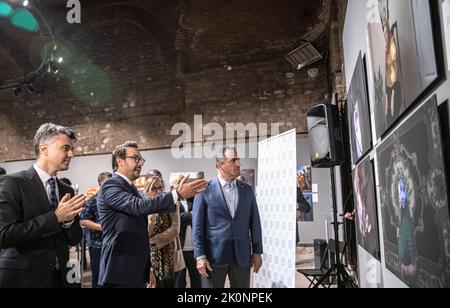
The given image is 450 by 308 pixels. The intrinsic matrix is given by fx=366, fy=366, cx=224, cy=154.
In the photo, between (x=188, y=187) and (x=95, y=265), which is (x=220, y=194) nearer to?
(x=188, y=187)

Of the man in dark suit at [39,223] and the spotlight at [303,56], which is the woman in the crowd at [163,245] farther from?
the spotlight at [303,56]

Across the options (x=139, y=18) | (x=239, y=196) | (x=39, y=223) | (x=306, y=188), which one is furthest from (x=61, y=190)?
(x=139, y=18)

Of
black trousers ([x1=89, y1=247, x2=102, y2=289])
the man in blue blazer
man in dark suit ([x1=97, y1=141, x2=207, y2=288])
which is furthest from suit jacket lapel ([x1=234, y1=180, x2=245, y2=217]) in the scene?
black trousers ([x1=89, y1=247, x2=102, y2=289])

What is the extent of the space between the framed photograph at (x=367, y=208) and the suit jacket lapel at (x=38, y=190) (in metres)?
1.92

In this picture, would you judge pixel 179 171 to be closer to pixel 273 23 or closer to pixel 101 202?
pixel 273 23

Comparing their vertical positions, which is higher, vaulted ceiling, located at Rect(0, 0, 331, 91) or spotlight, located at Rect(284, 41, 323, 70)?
vaulted ceiling, located at Rect(0, 0, 331, 91)

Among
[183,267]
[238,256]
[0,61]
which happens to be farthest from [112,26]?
[238,256]

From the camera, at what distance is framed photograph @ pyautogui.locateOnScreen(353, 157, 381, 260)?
229 centimetres

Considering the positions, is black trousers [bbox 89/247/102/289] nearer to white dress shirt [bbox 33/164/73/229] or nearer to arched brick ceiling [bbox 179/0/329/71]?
white dress shirt [bbox 33/164/73/229]

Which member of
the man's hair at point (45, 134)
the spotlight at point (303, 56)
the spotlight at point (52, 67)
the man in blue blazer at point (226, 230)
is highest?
the spotlight at point (52, 67)

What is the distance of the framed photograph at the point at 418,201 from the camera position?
3.66ft

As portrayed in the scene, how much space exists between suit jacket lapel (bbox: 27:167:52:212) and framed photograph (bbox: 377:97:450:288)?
5.87 ft

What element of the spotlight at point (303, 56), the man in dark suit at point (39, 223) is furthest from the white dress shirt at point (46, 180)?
the spotlight at point (303, 56)

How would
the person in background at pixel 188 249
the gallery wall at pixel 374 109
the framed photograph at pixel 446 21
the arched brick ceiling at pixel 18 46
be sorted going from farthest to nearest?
1. the arched brick ceiling at pixel 18 46
2. the person in background at pixel 188 249
3. the gallery wall at pixel 374 109
4. the framed photograph at pixel 446 21
